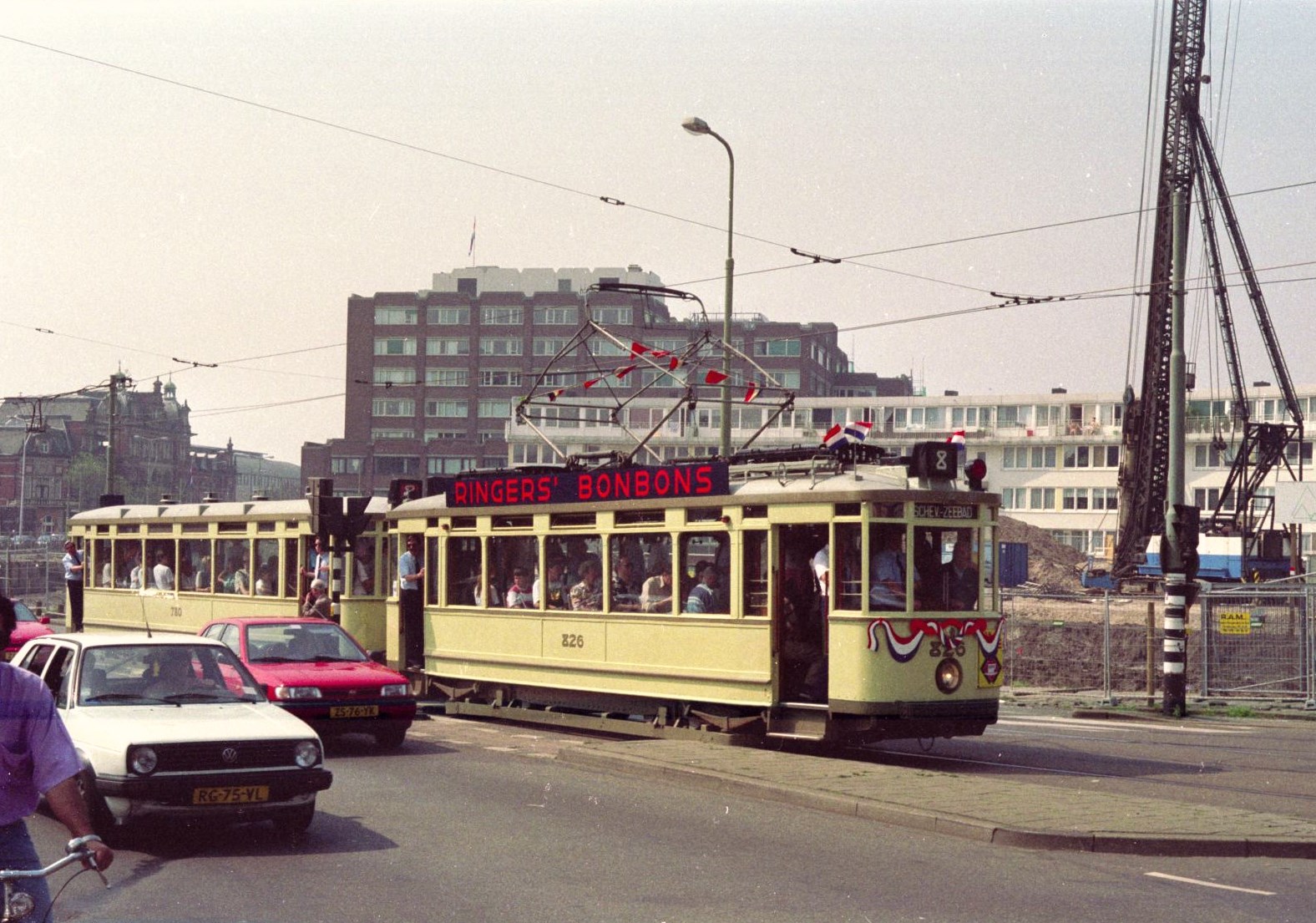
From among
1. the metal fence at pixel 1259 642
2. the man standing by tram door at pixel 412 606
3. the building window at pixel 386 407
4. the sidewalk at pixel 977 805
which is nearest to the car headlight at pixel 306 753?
the sidewalk at pixel 977 805


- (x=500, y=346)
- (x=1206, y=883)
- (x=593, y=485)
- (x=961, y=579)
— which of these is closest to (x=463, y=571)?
(x=593, y=485)

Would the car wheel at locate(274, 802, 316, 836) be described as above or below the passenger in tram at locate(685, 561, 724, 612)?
below

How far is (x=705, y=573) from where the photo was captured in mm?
16312

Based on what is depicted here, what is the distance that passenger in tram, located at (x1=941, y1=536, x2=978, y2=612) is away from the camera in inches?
596

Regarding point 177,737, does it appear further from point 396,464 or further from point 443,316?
point 443,316

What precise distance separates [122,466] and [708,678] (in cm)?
13346

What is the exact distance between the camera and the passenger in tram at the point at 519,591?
744 inches

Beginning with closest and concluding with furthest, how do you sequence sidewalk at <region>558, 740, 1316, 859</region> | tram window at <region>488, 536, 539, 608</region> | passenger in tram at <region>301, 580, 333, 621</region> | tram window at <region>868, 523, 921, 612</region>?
Result: sidewalk at <region>558, 740, 1316, 859</region> → tram window at <region>868, 523, 921, 612</region> → tram window at <region>488, 536, 539, 608</region> → passenger in tram at <region>301, 580, 333, 621</region>

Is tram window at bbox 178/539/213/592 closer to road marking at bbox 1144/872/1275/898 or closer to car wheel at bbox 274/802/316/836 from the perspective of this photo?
car wheel at bbox 274/802/316/836

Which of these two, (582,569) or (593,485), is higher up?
(593,485)

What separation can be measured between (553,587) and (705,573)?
9.07 feet

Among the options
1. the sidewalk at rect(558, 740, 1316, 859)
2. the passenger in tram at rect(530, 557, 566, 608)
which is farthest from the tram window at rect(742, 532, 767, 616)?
the passenger in tram at rect(530, 557, 566, 608)

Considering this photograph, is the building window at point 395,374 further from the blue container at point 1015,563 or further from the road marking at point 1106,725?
the road marking at point 1106,725

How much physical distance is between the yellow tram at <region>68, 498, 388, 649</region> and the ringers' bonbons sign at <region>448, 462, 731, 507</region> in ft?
13.1
